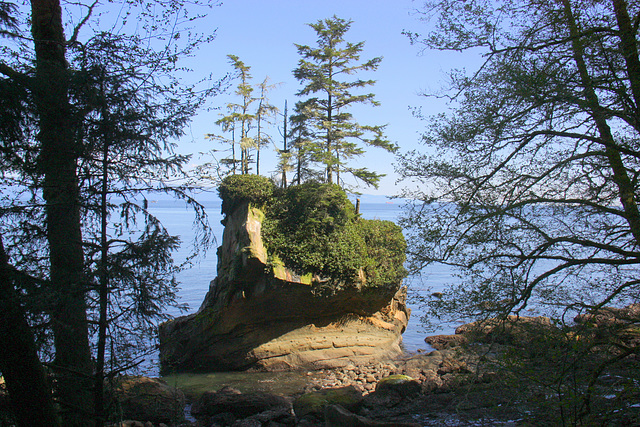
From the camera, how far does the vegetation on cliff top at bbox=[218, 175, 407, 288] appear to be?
52.3 ft

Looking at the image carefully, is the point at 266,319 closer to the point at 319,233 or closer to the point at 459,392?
the point at 319,233

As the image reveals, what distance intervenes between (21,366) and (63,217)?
1.73 metres

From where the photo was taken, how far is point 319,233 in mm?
16562

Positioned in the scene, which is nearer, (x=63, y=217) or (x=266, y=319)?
(x=63, y=217)

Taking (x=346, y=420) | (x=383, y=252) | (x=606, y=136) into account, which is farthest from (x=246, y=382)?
(x=606, y=136)

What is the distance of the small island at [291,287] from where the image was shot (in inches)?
614

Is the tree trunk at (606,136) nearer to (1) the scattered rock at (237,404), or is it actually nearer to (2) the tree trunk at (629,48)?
(2) the tree trunk at (629,48)

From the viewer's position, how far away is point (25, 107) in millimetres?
5277

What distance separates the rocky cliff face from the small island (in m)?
0.04

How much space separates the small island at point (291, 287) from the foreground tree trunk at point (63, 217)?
9565 mm

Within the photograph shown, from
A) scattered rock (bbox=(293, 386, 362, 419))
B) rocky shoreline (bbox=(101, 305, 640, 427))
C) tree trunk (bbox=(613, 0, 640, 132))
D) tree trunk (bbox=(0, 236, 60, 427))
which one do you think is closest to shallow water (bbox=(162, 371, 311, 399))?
rocky shoreline (bbox=(101, 305, 640, 427))

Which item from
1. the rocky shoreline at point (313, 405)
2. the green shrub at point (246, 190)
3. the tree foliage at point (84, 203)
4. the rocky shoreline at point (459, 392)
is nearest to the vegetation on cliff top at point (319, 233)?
the green shrub at point (246, 190)

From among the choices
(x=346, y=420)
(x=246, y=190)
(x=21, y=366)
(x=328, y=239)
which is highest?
(x=246, y=190)

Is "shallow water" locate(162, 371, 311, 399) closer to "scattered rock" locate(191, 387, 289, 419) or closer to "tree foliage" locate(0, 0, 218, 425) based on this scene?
"scattered rock" locate(191, 387, 289, 419)
